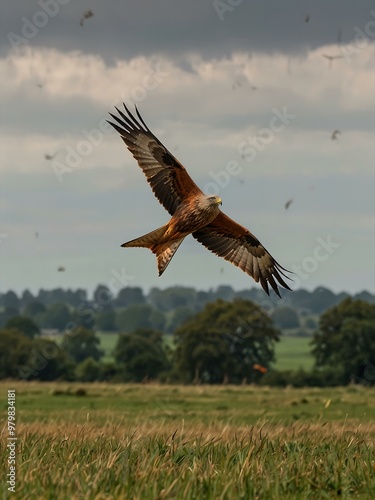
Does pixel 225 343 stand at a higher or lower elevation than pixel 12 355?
higher

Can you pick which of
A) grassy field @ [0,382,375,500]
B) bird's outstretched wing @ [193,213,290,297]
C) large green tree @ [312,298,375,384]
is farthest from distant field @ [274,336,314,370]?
grassy field @ [0,382,375,500]

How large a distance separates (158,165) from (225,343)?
58.1 metres

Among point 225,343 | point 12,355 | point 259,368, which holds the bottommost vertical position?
point 259,368

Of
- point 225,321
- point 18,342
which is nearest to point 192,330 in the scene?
point 225,321

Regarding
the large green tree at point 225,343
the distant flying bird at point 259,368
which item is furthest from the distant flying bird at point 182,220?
the large green tree at point 225,343

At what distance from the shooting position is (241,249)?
673 inches

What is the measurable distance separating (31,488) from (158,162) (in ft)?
21.7

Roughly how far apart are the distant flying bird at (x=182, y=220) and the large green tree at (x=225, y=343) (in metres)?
53.2

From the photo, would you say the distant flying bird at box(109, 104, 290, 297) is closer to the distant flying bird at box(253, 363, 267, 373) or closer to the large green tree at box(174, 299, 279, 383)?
the distant flying bird at box(253, 363, 267, 373)

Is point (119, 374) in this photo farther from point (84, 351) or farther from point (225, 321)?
point (84, 351)

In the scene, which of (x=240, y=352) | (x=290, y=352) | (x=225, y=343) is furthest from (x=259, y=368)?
(x=290, y=352)

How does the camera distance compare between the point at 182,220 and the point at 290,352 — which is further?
the point at 290,352

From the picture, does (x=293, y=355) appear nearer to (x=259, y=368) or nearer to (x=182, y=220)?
(x=259, y=368)

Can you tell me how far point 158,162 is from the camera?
14992 mm
